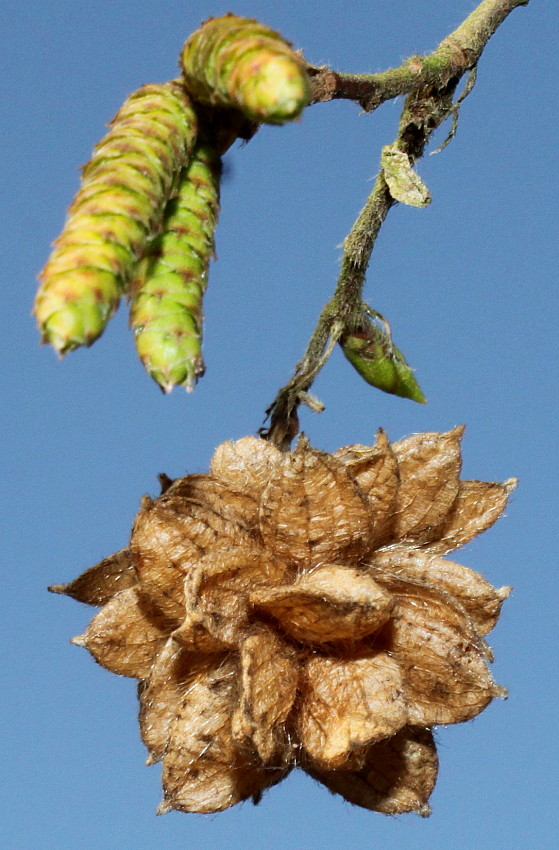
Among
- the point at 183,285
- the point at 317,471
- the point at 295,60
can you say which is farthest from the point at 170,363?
the point at 317,471

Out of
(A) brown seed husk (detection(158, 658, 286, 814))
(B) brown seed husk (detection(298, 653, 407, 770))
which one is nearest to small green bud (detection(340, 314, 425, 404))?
(B) brown seed husk (detection(298, 653, 407, 770))

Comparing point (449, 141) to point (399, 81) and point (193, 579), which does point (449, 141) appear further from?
point (193, 579)

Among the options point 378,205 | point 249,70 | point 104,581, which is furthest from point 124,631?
point 249,70

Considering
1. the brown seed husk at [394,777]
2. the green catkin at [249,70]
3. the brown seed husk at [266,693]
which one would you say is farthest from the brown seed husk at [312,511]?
the green catkin at [249,70]

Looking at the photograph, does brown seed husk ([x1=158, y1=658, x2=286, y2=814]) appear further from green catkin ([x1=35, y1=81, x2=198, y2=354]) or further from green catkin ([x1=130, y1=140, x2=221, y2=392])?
green catkin ([x1=35, y1=81, x2=198, y2=354])

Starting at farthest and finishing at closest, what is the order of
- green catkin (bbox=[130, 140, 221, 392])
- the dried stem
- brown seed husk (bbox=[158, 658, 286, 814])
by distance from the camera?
the dried stem < brown seed husk (bbox=[158, 658, 286, 814]) < green catkin (bbox=[130, 140, 221, 392])

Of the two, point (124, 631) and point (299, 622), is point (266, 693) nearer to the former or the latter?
point (299, 622)
